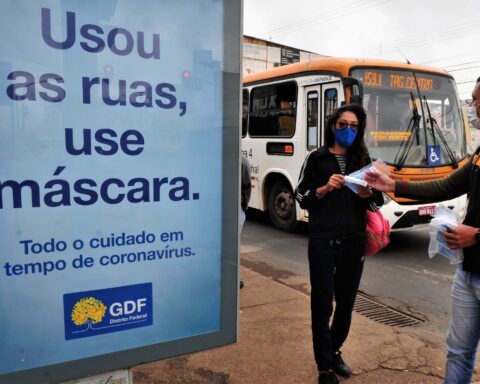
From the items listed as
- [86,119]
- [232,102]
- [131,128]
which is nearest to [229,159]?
[232,102]

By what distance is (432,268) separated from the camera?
6.62 meters

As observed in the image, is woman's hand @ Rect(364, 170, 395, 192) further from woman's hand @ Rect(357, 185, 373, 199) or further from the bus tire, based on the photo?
the bus tire

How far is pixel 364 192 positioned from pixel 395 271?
3805mm

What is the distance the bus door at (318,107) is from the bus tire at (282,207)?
1047mm

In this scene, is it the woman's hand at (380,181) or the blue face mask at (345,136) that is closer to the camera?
the woman's hand at (380,181)

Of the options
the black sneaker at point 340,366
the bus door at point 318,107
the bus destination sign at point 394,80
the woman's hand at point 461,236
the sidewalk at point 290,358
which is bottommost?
the sidewalk at point 290,358

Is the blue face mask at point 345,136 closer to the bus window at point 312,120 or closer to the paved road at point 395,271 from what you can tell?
the paved road at point 395,271

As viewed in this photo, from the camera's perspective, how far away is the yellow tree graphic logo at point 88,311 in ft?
6.43

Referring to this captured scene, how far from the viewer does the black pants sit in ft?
10.2

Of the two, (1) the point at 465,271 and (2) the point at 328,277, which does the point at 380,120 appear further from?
(1) the point at 465,271

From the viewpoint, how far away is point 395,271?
21.2 ft

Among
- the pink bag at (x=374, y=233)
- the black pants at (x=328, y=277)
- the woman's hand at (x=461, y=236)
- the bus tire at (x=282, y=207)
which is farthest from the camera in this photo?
the bus tire at (x=282, y=207)

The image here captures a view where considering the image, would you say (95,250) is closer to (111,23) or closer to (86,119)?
(86,119)

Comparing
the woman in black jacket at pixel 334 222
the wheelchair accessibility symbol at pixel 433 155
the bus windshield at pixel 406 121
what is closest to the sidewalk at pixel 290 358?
the woman in black jacket at pixel 334 222
